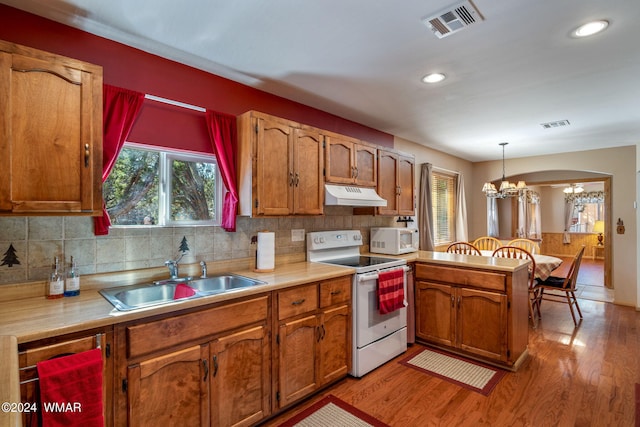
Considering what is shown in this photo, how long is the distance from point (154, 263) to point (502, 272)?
108 inches

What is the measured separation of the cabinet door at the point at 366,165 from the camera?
3.20 m

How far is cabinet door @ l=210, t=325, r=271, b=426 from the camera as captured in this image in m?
1.78

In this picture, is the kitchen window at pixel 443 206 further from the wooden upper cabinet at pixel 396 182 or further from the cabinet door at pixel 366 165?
the cabinet door at pixel 366 165

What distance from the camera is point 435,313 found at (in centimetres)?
313

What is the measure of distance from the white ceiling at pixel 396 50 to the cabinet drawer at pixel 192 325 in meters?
1.64

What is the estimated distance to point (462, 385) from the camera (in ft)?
8.27

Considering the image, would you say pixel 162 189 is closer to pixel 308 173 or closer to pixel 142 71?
pixel 142 71

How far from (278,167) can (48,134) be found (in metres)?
1.40

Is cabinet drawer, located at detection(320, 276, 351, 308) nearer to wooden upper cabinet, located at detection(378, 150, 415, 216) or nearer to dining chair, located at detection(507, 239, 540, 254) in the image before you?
wooden upper cabinet, located at detection(378, 150, 415, 216)

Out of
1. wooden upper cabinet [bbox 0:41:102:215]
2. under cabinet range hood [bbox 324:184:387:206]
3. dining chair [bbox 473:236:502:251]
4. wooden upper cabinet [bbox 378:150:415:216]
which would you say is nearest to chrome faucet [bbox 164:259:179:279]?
wooden upper cabinet [bbox 0:41:102:215]

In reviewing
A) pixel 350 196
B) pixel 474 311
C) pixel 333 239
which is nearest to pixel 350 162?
pixel 350 196

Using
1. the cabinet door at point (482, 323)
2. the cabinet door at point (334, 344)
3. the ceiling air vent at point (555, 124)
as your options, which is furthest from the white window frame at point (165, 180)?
the ceiling air vent at point (555, 124)

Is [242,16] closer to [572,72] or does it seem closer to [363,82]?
[363,82]

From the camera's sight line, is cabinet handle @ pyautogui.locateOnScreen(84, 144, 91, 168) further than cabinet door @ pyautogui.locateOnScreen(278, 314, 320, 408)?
No
